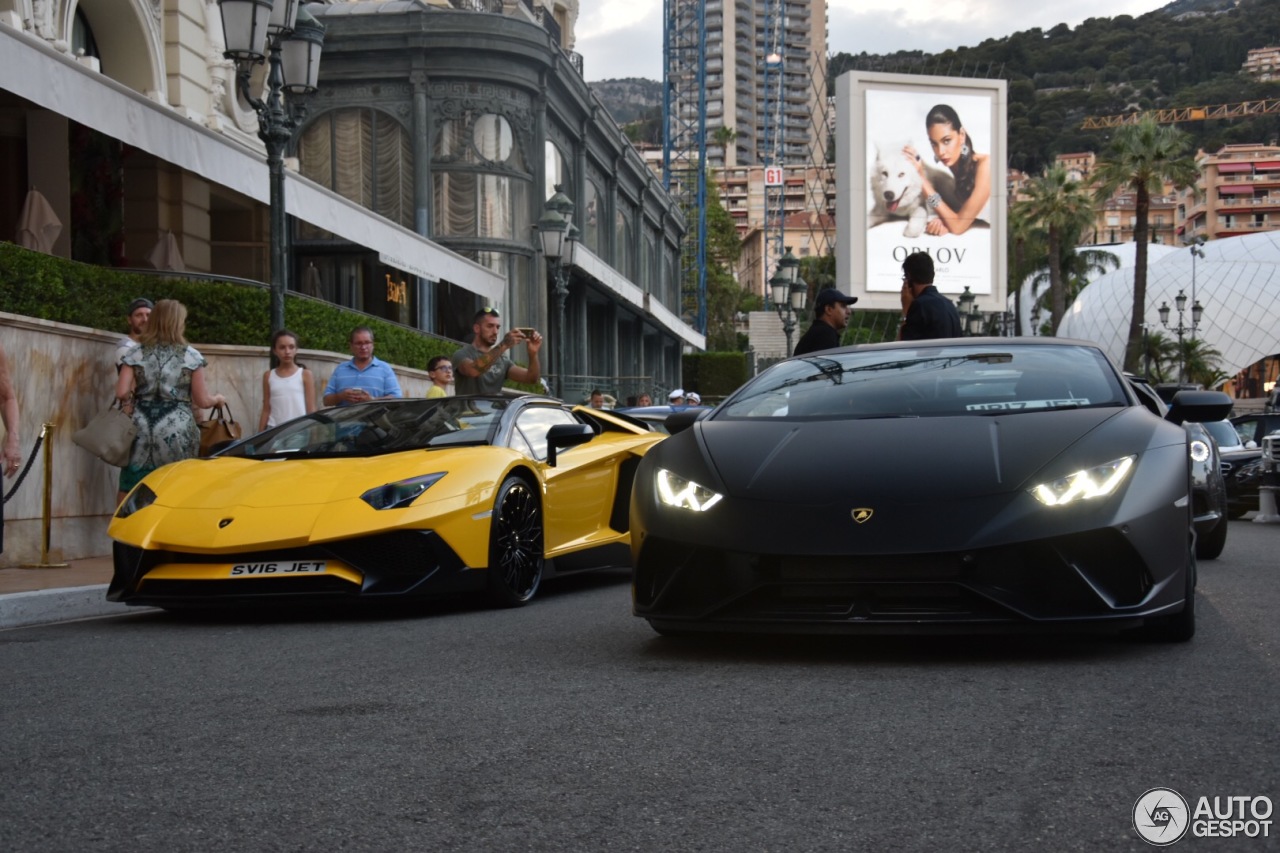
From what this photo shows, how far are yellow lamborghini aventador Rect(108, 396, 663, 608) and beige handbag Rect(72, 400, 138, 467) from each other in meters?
1.92

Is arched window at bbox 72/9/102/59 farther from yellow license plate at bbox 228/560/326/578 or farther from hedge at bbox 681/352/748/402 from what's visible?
hedge at bbox 681/352/748/402

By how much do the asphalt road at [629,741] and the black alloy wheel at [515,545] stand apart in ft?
4.79

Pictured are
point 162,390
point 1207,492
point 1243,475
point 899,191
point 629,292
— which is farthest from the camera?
point 899,191

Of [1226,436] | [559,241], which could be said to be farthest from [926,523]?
[1226,436]

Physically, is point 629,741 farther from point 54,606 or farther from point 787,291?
→ point 787,291

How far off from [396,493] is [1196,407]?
3.64 m

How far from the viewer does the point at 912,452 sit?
5.72m

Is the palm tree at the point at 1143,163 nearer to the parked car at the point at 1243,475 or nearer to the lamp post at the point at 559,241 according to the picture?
the parked car at the point at 1243,475

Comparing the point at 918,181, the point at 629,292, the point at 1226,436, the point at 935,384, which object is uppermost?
the point at 918,181

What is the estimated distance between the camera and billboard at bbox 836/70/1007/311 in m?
56.8

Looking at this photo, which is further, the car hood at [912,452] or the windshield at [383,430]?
the windshield at [383,430]

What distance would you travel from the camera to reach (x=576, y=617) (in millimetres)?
7598

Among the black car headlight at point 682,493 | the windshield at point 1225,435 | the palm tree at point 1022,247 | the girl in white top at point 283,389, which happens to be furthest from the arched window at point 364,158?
the palm tree at point 1022,247

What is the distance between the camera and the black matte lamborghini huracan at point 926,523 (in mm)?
5332
